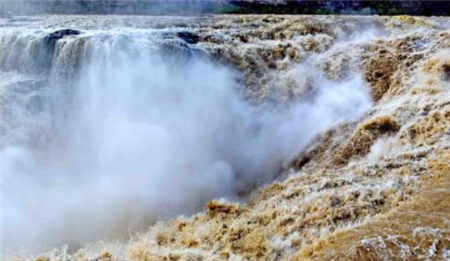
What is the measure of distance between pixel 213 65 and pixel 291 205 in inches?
191

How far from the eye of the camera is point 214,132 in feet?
32.2

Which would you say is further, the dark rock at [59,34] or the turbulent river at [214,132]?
the dark rock at [59,34]

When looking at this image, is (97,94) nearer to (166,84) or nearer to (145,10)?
(166,84)

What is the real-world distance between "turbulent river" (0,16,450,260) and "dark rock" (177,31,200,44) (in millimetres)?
57

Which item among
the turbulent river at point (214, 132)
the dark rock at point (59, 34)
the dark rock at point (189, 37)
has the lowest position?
the turbulent river at point (214, 132)

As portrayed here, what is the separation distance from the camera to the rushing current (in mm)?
8266

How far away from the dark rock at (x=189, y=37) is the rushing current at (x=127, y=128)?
0.05 m

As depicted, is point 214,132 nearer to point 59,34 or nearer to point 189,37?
point 189,37

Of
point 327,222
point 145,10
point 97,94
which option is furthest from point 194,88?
point 145,10

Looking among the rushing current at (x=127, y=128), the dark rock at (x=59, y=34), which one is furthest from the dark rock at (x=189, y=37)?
the dark rock at (x=59, y=34)

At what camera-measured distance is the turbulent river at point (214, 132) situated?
654 cm

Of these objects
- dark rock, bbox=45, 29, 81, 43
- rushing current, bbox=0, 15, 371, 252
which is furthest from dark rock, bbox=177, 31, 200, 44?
dark rock, bbox=45, 29, 81, 43

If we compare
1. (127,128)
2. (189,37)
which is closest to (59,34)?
(189,37)

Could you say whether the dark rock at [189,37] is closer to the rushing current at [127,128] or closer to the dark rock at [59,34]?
the rushing current at [127,128]
